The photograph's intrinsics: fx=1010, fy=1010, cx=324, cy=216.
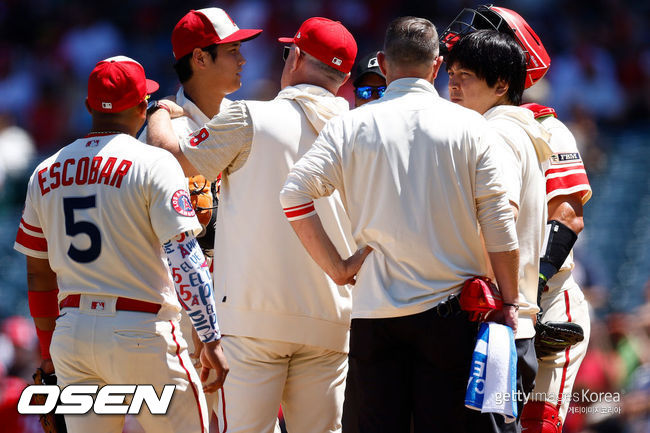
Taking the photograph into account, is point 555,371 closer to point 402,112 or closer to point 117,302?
point 402,112

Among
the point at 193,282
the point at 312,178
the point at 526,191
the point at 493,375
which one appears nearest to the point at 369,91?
the point at 526,191

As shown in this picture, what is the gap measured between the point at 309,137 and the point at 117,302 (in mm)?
→ 1126

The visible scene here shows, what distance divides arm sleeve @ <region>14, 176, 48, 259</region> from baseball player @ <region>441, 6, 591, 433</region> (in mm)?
2082

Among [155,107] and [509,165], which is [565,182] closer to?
[509,165]

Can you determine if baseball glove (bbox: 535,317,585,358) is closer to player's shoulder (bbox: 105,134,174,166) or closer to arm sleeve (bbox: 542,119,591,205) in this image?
arm sleeve (bbox: 542,119,591,205)

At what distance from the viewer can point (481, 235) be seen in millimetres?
3990

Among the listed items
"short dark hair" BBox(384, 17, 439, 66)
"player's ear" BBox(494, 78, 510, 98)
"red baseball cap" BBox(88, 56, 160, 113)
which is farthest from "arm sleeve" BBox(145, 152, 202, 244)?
"player's ear" BBox(494, 78, 510, 98)

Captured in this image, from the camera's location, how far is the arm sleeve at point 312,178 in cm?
393

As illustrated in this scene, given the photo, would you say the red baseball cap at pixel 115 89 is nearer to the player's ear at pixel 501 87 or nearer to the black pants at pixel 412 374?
the black pants at pixel 412 374

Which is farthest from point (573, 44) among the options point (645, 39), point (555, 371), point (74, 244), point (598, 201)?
point (74, 244)

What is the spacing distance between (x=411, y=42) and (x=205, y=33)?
1.50m

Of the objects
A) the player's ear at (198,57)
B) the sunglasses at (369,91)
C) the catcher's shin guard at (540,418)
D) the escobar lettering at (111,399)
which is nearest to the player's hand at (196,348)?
the escobar lettering at (111,399)

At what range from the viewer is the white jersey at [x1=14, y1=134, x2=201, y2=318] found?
4.02m

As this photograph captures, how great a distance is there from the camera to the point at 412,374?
390cm
